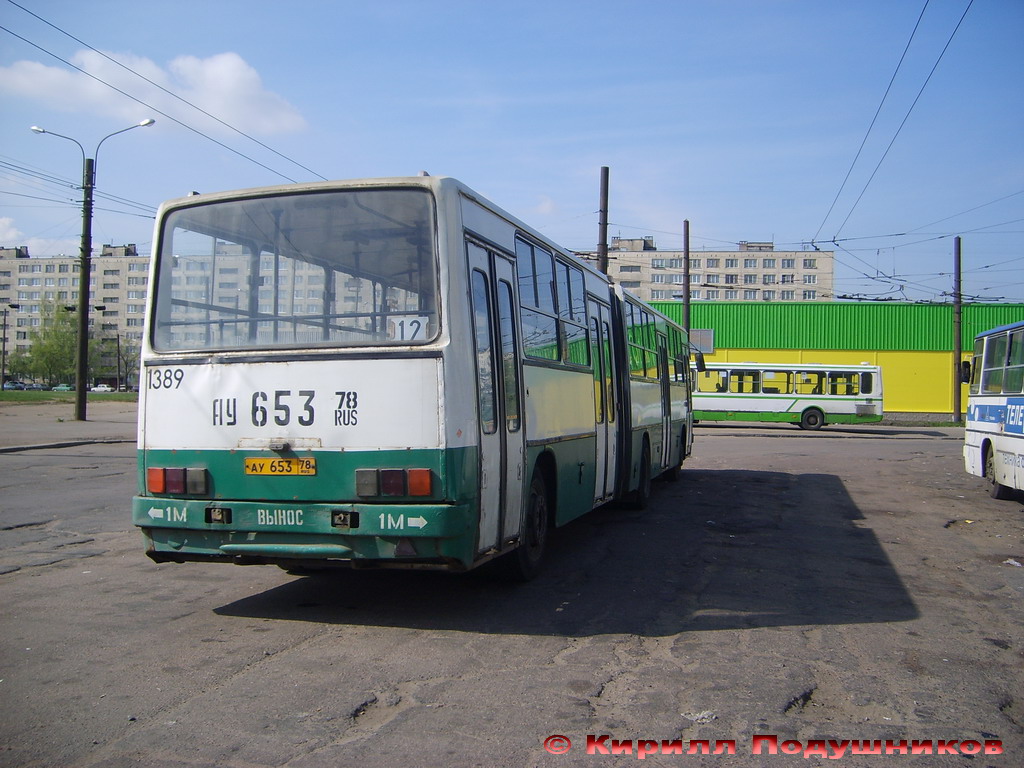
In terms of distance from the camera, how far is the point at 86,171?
29.1 m

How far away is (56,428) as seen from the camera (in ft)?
91.8

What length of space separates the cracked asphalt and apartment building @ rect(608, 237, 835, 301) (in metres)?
110

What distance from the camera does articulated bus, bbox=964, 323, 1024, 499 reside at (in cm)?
1370

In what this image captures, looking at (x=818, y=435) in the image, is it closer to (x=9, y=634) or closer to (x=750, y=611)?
(x=750, y=611)

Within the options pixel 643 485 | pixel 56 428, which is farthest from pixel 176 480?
pixel 56 428

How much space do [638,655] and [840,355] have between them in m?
56.0

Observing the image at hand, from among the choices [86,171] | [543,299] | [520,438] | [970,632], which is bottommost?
[970,632]

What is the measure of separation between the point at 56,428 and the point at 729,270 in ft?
357

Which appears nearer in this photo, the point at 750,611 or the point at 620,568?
the point at 750,611

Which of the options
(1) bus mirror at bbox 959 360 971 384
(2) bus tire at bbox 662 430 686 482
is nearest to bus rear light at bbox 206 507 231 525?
(2) bus tire at bbox 662 430 686 482

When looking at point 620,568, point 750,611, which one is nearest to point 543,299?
point 620,568

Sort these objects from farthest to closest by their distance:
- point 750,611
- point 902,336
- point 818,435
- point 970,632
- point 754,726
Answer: point 902,336 < point 818,435 < point 750,611 < point 970,632 < point 754,726

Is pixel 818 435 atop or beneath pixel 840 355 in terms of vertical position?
beneath

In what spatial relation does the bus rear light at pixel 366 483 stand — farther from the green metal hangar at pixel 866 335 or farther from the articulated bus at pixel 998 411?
the green metal hangar at pixel 866 335
